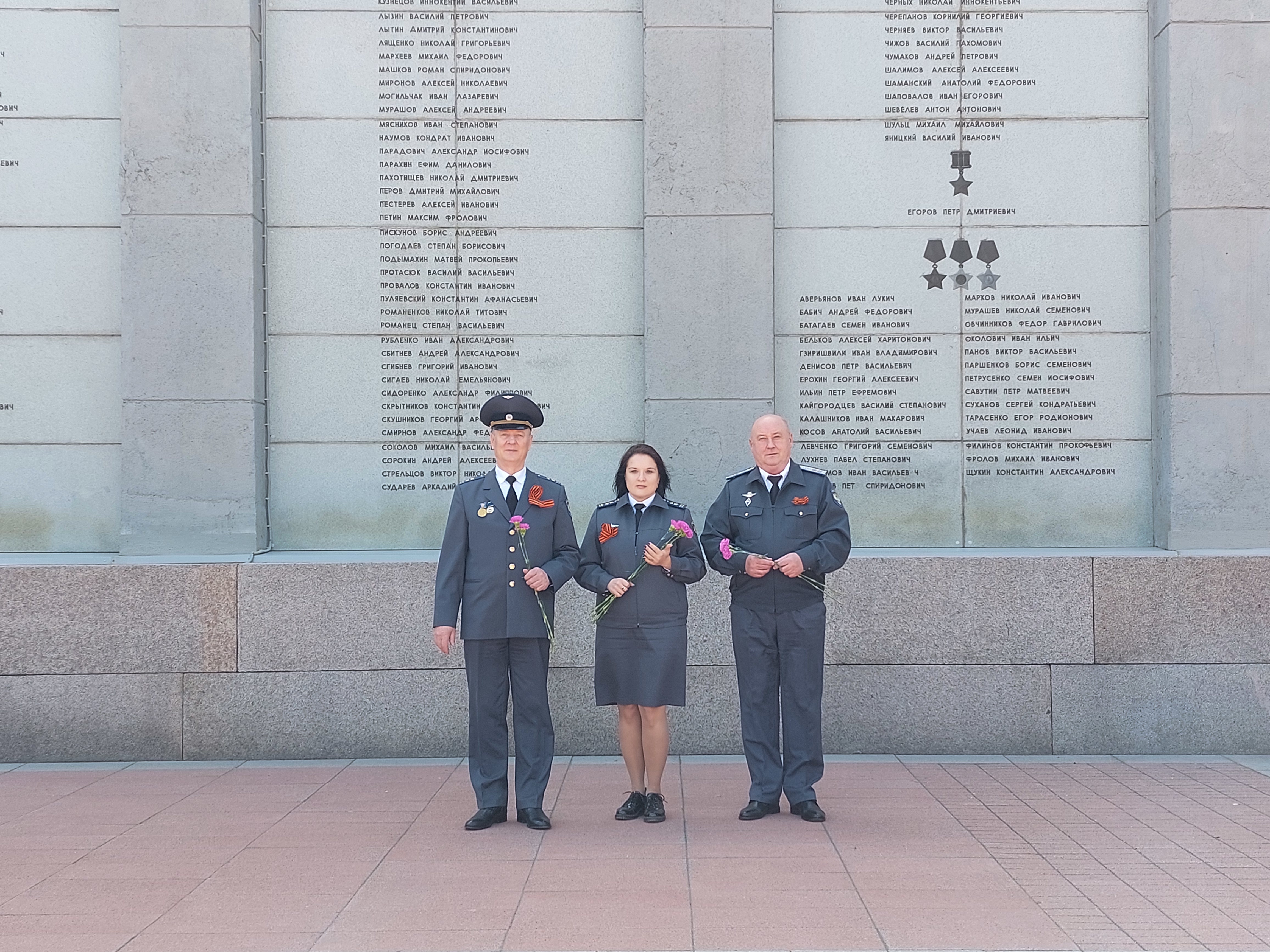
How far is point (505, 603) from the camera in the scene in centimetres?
569

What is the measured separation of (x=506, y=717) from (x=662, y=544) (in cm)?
116

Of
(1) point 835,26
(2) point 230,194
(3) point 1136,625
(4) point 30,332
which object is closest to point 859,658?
(3) point 1136,625

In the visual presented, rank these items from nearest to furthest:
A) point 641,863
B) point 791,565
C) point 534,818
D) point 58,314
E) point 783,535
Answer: point 641,863 → point 534,818 → point 791,565 → point 783,535 → point 58,314

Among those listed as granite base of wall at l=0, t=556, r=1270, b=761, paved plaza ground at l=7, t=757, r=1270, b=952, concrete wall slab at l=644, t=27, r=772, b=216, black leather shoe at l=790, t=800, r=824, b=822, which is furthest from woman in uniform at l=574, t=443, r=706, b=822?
concrete wall slab at l=644, t=27, r=772, b=216

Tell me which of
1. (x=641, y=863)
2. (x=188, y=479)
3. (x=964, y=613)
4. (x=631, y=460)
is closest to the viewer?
(x=641, y=863)

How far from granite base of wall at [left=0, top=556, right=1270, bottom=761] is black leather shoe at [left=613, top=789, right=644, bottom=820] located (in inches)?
63.9

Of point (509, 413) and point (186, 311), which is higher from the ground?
point (186, 311)

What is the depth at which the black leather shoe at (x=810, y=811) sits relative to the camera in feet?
18.6

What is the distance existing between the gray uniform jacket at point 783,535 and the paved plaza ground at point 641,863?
112 cm

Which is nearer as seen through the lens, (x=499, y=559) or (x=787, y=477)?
(x=499, y=559)

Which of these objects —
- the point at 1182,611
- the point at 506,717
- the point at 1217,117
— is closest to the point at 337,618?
the point at 506,717

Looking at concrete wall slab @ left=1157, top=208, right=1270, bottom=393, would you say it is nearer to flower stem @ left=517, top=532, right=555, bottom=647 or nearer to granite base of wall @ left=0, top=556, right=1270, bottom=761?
granite base of wall @ left=0, top=556, right=1270, bottom=761

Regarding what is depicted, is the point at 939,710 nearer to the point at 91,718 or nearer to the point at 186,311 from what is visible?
the point at 91,718

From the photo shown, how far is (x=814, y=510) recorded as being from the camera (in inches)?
234
